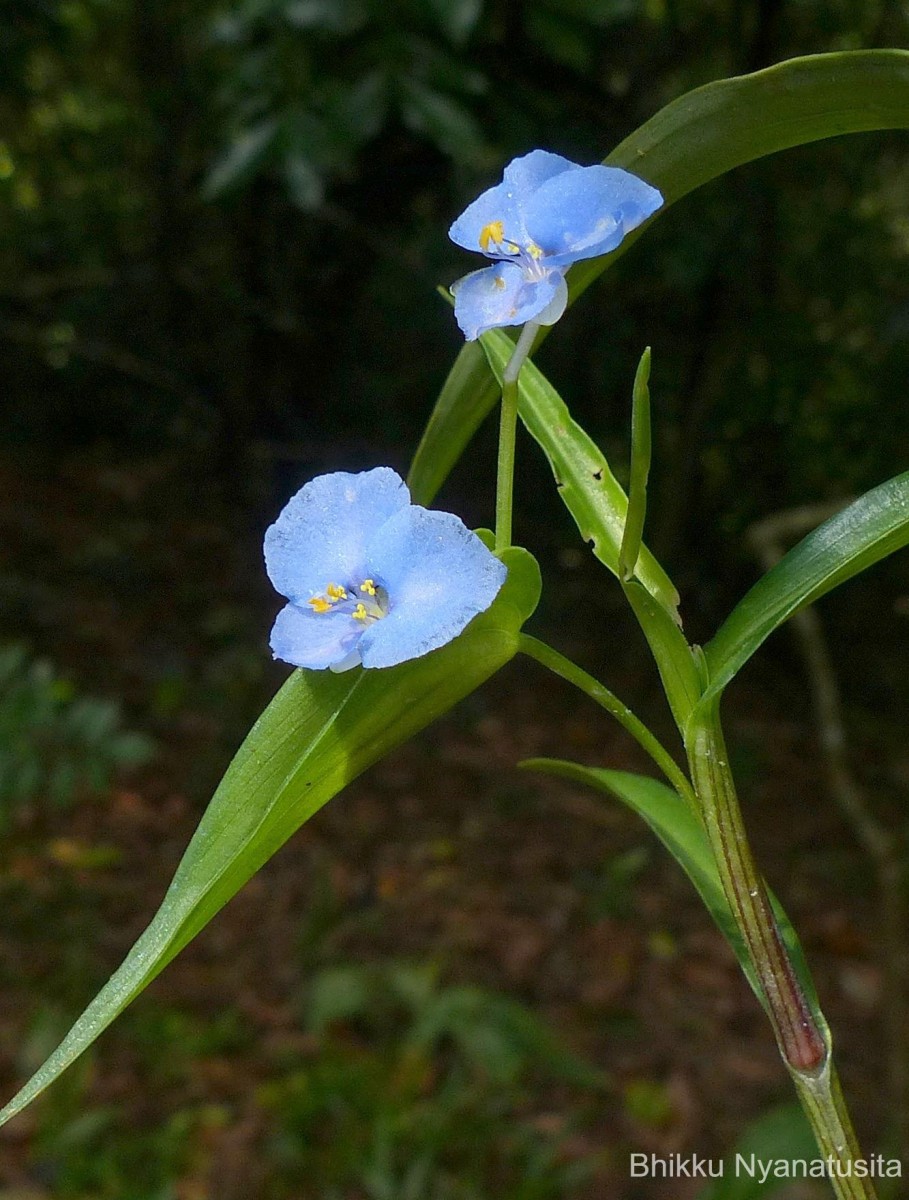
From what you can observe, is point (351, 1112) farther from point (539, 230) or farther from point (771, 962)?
point (539, 230)

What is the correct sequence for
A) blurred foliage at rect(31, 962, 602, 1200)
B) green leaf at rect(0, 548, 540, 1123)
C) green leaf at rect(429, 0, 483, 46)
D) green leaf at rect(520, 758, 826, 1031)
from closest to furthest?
green leaf at rect(0, 548, 540, 1123) < green leaf at rect(520, 758, 826, 1031) < green leaf at rect(429, 0, 483, 46) < blurred foliage at rect(31, 962, 602, 1200)

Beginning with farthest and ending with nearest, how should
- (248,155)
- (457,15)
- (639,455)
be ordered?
(248,155) < (457,15) < (639,455)

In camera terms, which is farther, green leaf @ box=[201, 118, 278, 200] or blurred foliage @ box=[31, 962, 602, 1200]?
blurred foliage @ box=[31, 962, 602, 1200]

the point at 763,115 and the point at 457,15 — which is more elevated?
the point at 457,15

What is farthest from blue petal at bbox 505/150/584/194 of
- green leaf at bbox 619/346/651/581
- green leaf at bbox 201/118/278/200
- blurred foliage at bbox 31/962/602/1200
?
blurred foliage at bbox 31/962/602/1200

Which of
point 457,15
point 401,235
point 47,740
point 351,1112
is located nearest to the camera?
point 457,15

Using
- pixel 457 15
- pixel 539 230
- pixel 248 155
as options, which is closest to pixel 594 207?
pixel 539 230

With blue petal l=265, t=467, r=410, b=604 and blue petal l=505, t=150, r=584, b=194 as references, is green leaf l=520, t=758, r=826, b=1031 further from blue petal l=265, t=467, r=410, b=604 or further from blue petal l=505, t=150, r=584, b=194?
blue petal l=505, t=150, r=584, b=194

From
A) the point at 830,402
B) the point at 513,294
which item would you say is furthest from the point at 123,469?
the point at 513,294
